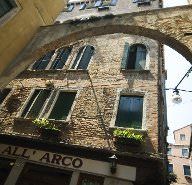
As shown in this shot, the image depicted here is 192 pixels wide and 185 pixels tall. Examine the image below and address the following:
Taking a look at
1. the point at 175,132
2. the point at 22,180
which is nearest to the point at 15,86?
the point at 22,180

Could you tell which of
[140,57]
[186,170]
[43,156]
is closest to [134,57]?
[140,57]

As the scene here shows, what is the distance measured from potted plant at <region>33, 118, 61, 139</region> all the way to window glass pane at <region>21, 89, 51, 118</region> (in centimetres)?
109

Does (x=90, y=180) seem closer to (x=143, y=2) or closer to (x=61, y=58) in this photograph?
(x=61, y=58)

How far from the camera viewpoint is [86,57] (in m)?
13.6

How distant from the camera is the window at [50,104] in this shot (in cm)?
1090

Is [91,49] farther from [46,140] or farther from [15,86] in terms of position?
[46,140]

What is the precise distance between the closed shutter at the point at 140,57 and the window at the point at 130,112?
1963mm

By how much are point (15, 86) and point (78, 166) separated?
21.1ft

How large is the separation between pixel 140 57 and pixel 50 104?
16.1 ft

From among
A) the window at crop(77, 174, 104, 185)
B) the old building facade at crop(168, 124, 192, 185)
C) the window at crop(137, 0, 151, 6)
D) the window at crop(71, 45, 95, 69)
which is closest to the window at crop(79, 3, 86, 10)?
the window at crop(137, 0, 151, 6)

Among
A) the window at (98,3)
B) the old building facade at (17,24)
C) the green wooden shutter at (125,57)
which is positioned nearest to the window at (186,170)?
the window at (98,3)

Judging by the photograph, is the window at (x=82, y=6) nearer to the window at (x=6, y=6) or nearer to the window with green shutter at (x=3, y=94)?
the window with green shutter at (x=3, y=94)

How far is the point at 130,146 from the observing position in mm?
8867

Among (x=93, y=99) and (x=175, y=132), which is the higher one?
(x=175, y=132)
